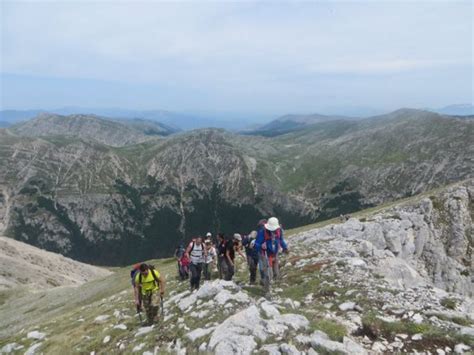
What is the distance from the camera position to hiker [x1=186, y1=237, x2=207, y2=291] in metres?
21.9

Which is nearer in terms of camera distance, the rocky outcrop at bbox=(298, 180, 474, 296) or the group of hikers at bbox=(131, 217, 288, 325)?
the group of hikers at bbox=(131, 217, 288, 325)

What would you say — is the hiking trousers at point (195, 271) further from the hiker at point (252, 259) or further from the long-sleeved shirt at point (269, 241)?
the long-sleeved shirt at point (269, 241)

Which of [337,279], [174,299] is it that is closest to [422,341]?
[337,279]

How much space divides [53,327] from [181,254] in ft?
37.4

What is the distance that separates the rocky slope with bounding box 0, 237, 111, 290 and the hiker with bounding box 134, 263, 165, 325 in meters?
66.6

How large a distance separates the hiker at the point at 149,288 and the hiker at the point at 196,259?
146 inches

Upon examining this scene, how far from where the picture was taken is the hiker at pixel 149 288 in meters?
18.1

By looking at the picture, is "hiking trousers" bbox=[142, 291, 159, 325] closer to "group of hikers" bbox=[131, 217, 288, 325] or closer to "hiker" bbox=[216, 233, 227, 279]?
"group of hikers" bbox=[131, 217, 288, 325]

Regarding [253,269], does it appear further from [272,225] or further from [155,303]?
[155,303]

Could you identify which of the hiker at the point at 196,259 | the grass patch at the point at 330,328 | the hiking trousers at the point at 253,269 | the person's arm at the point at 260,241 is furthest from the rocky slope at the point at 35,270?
the grass patch at the point at 330,328

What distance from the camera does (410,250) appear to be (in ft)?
177

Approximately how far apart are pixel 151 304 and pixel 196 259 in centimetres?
447

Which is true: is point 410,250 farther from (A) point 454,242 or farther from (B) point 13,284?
(B) point 13,284

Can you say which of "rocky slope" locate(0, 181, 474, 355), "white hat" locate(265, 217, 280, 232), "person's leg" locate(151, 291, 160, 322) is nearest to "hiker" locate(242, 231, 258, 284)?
"rocky slope" locate(0, 181, 474, 355)
